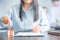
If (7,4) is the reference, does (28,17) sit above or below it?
below

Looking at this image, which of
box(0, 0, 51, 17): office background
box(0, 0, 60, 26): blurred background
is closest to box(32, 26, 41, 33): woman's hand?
box(0, 0, 60, 26): blurred background

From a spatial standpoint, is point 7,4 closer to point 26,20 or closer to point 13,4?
→ point 13,4

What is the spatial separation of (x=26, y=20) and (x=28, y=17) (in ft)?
0.17

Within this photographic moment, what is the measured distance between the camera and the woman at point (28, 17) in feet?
6.49

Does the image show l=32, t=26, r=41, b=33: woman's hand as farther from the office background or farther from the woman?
the office background

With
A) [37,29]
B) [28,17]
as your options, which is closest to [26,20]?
[28,17]

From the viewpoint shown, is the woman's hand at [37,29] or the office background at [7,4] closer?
the woman's hand at [37,29]

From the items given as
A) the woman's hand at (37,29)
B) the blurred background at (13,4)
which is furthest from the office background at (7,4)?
the woman's hand at (37,29)

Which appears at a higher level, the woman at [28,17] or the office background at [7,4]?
the office background at [7,4]

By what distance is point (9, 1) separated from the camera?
1.99m

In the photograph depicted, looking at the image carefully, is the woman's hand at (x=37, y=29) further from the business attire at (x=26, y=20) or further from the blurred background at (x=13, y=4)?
the blurred background at (x=13, y=4)

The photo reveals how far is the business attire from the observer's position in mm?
1976

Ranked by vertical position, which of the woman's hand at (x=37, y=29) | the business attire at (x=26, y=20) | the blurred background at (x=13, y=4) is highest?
the blurred background at (x=13, y=4)

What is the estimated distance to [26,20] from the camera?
199cm
